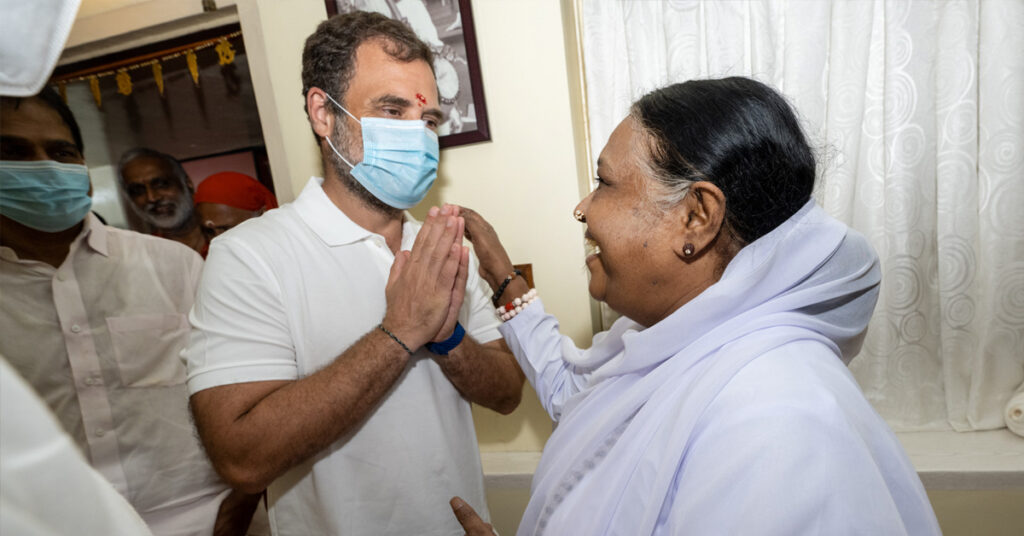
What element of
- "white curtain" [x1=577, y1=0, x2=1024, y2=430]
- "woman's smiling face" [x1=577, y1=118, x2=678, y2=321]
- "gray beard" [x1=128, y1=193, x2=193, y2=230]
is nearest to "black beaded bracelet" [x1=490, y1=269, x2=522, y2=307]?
"woman's smiling face" [x1=577, y1=118, x2=678, y2=321]

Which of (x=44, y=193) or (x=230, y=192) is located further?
(x=230, y=192)

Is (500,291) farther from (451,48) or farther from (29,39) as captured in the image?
(29,39)

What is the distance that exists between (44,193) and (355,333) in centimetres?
118

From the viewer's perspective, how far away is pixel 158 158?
10.0ft

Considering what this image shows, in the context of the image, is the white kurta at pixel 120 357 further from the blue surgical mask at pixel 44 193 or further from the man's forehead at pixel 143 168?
the man's forehead at pixel 143 168

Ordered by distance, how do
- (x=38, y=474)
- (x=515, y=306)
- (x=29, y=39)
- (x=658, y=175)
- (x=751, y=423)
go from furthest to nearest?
(x=515, y=306) < (x=658, y=175) < (x=751, y=423) < (x=29, y=39) < (x=38, y=474)

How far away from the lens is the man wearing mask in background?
1521 mm

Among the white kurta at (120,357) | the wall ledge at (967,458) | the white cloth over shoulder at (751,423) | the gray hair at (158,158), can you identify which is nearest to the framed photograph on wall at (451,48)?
the white cloth over shoulder at (751,423)

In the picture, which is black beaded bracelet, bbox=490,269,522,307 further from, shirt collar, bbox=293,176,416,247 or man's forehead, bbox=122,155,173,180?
man's forehead, bbox=122,155,173,180

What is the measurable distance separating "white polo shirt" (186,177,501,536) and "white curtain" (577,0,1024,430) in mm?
1179

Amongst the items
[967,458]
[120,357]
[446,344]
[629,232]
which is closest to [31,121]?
[120,357]

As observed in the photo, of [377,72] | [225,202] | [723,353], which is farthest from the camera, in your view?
[225,202]

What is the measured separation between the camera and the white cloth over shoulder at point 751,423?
0.62 meters

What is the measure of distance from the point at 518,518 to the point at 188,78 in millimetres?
3270
